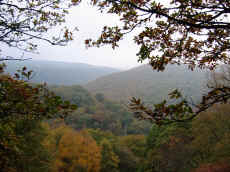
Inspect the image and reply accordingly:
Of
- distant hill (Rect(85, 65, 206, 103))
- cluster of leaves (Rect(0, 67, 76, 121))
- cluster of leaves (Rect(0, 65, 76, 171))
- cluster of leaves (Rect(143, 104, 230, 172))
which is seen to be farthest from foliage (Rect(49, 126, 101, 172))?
distant hill (Rect(85, 65, 206, 103))

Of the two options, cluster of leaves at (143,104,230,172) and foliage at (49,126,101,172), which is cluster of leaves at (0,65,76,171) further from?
foliage at (49,126,101,172)

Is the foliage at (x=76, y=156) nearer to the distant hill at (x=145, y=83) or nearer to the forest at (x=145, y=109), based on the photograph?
the forest at (x=145, y=109)

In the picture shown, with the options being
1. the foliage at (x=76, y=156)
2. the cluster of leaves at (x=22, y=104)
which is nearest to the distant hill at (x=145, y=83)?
the foliage at (x=76, y=156)

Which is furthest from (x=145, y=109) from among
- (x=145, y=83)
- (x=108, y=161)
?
(x=145, y=83)

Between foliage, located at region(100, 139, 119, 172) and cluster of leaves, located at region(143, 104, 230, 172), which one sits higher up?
cluster of leaves, located at region(143, 104, 230, 172)

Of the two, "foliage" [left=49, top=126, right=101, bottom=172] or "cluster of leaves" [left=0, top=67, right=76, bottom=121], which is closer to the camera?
"cluster of leaves" [left=0, top=67, right=76, bottom=121]

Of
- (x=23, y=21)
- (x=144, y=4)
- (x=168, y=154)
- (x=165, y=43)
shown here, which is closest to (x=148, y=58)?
(x=165, y=43)

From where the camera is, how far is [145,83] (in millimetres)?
140000

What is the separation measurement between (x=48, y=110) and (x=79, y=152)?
16895mm

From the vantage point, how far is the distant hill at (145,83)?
382ft

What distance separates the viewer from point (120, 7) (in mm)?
2854

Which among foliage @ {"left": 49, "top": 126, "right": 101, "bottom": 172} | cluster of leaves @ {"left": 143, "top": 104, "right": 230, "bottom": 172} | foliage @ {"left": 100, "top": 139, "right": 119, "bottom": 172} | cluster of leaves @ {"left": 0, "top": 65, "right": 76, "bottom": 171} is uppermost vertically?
cluster of leaves @ {"left": 0, "top": 65, "right": 76, "bottom": 171}

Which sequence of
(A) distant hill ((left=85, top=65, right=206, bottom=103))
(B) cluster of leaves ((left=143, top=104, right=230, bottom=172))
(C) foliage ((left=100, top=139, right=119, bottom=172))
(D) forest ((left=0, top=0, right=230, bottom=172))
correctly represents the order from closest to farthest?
1. (D) forest ((left=0, top=0, right=230, bottom=172))
2. (B) cluster of leaves ((left=143, top=104, right=230, bottom=172))
3. (C) foliage ((left=100, top=139, right=119, bottom=172))
4. (A) distant hill ((left=85, top=65, right=206, bottom=103))

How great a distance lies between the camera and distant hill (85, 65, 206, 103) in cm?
11654
